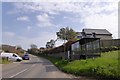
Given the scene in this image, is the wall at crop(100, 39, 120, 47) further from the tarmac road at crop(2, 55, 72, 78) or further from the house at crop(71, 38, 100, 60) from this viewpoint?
the tarmac road at crop(2, 55, 72, 78)

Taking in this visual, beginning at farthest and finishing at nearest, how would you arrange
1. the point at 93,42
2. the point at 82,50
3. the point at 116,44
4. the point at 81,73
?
the point at 116,44
the point at 82,50
the point at 93,42
the point at 81,73

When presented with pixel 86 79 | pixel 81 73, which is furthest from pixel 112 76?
pixel 81 73

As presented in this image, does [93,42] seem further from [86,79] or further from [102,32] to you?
[102,32]

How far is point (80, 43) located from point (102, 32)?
178ft

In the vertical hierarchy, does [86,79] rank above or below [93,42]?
below

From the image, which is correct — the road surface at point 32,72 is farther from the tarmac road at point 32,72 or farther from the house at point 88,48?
the house at point 88,48

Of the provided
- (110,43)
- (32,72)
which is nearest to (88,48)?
(110,43)

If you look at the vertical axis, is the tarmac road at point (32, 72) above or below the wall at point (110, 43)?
below

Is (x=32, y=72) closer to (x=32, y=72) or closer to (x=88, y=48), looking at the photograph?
(x=32, y=72)

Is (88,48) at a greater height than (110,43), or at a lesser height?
lesser

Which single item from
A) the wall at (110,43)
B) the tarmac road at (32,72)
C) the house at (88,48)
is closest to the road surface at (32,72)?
the tarmac road at (32,72)

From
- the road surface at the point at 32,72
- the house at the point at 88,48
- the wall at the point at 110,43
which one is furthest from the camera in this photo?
the wall at the point at 110,43

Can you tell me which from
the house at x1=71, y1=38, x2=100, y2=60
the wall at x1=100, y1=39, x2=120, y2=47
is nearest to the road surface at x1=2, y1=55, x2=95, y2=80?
the house at x1=71, y1=38, x2=100, y2=60

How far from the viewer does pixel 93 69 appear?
20.5m
